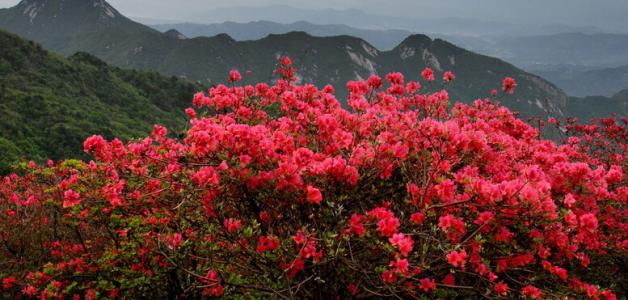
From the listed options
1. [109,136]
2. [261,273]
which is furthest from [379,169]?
[109,136]

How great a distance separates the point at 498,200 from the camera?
3.53m

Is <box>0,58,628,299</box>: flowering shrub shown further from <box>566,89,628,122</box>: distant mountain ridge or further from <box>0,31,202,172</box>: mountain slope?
<box>566,89,628,122</box>: distant mountain ridge

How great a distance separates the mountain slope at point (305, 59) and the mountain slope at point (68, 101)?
58.7m

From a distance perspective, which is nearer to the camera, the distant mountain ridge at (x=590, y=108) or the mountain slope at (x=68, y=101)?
the mountain slope at (x=68, y=101)

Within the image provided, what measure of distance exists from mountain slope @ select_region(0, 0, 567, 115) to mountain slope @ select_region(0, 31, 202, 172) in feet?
193

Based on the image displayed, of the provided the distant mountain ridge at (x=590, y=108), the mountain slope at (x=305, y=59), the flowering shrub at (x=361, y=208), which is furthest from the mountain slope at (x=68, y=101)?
the distant mountain ridge at (x=590, y=108)

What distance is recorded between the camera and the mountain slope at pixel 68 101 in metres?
52.1

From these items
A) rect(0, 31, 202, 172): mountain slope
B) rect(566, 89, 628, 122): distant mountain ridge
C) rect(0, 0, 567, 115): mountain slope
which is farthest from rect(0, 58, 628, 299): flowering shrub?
rect(566, 89, 628, 122): distant mountain ridge

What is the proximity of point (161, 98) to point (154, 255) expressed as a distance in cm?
→ 9055

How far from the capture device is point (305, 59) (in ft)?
573

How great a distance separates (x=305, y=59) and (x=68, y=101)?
4597 inches

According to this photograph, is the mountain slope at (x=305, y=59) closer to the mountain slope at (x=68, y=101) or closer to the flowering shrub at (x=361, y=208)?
the mountain slope at (x=68, y=101)

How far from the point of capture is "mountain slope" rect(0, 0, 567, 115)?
163m

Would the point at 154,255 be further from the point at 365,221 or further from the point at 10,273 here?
the point at 365,221
